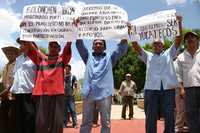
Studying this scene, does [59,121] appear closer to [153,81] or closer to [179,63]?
[153,81]

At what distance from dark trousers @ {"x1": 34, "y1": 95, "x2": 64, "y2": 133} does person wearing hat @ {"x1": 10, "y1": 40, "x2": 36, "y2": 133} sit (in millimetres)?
315

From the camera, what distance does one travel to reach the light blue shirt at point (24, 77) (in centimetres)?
805

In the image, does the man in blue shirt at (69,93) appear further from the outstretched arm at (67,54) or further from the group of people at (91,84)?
the outstretched arm at (67,54)

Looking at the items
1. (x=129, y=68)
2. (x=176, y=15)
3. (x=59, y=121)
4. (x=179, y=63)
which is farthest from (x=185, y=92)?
(x=129, y=68)

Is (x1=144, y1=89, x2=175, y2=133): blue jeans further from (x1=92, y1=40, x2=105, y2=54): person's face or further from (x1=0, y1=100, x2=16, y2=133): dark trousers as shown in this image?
(x1=0, y1=100, x2=16, y2=133): dark trousers

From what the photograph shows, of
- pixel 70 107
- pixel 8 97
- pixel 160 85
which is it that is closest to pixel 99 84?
pixel 160 85

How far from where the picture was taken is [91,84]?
7.91m

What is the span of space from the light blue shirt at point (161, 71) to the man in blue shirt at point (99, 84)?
671mm

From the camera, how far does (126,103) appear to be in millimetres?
19297

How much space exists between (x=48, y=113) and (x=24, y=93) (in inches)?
22.8

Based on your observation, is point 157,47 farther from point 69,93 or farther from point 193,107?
point 69,93

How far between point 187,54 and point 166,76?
0.67m

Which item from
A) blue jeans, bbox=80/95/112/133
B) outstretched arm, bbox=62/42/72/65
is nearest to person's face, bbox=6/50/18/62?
outstretched arm, bbox=62/42/72/65

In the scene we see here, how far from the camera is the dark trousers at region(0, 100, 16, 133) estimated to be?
8.29 meters
